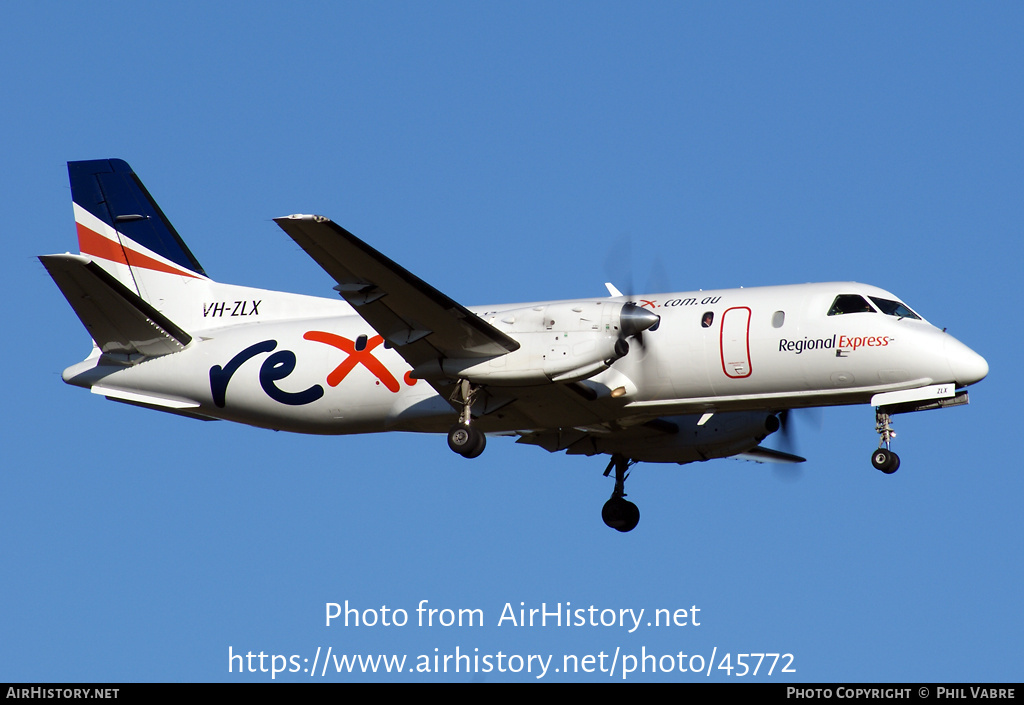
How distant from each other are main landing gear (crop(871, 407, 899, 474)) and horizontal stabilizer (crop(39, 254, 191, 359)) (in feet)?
36.2

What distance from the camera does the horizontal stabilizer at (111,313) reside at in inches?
772

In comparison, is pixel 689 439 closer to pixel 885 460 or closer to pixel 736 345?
pixel 736 345

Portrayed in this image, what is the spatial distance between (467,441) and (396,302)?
220 cm

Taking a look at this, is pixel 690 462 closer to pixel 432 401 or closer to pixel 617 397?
pixel 617 397

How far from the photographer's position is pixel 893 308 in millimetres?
18562

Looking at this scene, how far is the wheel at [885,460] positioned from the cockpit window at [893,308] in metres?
1.92

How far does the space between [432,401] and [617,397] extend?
2953 millimetres

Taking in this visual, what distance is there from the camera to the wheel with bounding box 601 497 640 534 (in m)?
22.7

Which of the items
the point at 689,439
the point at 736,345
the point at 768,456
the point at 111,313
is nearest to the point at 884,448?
the point at 736,345

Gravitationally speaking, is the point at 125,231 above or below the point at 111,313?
above

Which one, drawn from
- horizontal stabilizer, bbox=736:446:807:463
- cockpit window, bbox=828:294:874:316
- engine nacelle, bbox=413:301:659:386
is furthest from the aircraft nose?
horizontal stabilizer, bbox=736:446:807:463

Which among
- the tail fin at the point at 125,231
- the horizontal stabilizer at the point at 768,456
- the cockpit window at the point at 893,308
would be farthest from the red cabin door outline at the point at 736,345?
the tail fin at the point at 125,231

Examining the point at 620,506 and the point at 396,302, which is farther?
the point at 620,506

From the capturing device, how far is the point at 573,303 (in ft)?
61.9
